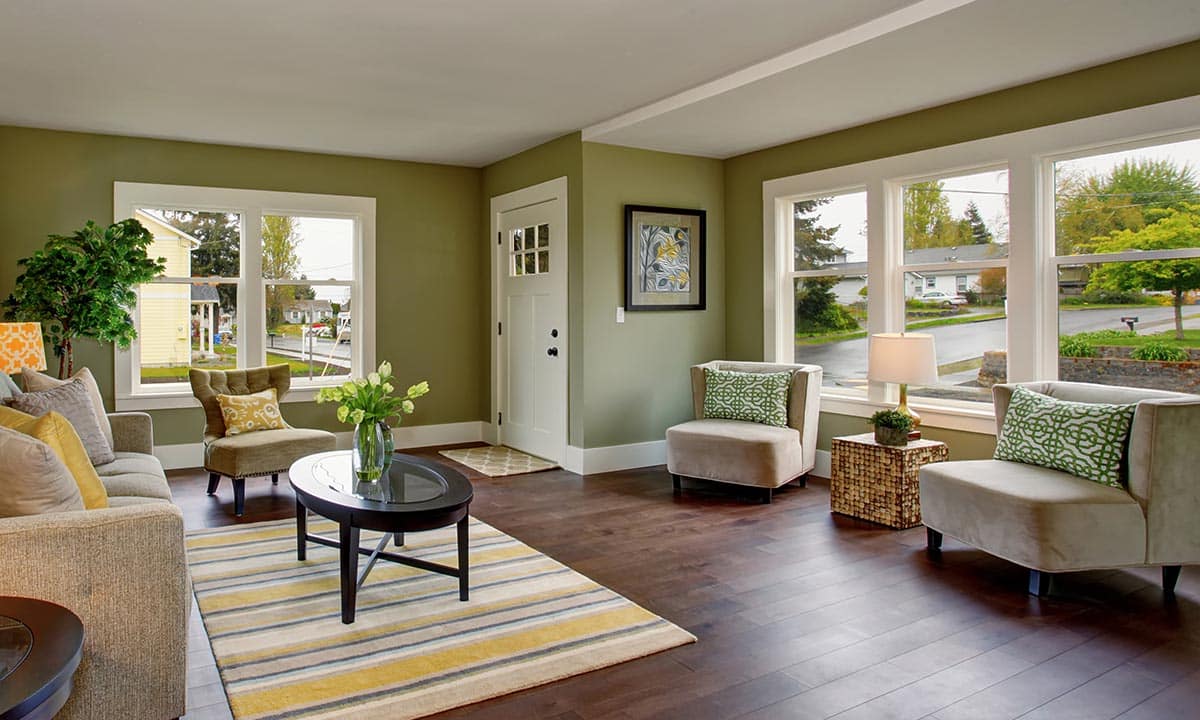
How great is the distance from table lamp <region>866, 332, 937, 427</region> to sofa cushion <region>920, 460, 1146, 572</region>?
0.93 meters

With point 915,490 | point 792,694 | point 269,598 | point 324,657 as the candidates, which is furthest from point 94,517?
point 915,490

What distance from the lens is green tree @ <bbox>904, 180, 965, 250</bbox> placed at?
483 cm

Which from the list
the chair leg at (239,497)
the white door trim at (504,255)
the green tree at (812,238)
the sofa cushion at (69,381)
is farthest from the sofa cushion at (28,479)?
the green tree at (812,238)

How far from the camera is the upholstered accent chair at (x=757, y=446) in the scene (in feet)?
15.9

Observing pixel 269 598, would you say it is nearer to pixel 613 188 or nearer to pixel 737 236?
pixel 613 188

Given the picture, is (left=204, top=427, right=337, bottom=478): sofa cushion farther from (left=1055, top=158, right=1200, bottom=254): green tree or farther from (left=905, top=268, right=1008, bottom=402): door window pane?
(left=1055, top=158, right=1200, bottom=254): green tree

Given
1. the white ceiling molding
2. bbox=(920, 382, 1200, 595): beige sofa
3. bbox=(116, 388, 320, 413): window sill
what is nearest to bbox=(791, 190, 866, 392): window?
the white ceiling molding

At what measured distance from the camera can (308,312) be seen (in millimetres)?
6453

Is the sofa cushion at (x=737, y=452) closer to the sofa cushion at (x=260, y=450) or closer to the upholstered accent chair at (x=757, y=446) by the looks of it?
the upholstered accent chair at (x=757, y=446)

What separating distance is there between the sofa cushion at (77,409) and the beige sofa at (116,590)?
178 cm

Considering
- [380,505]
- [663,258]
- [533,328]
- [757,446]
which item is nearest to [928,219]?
[757,446]

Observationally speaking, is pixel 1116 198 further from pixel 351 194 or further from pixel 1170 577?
pixel 351 194

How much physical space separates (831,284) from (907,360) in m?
1.39

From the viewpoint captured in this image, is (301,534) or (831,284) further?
(831,284)
